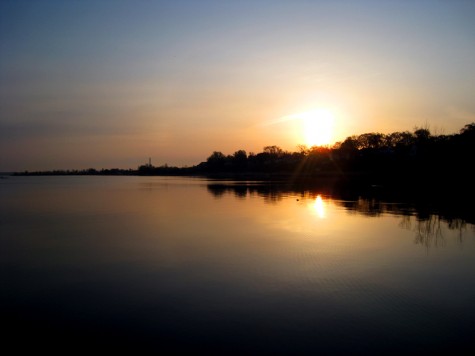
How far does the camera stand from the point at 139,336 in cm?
598

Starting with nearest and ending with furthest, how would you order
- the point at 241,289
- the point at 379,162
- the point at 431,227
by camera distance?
the point at 241,289
the point at 431,227
the point at 379,162

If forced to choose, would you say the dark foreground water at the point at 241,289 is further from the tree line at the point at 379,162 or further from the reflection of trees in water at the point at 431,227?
the tree line at the point at 379,162

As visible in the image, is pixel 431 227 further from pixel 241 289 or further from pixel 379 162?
pixel 379 162

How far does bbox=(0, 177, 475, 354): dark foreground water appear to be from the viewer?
5.89m

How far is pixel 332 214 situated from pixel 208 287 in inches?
551

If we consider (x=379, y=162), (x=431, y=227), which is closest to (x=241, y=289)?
(x=431, y=227)

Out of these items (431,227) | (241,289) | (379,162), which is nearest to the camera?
(241,289)

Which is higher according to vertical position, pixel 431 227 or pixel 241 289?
pixel 241 289

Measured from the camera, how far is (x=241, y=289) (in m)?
8.32

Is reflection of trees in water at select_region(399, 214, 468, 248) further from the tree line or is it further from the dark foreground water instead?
the tree line

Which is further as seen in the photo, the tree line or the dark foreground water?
the tree line

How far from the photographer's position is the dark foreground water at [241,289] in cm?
589

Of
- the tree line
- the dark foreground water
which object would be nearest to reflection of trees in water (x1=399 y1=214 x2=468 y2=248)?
the dark foreground water

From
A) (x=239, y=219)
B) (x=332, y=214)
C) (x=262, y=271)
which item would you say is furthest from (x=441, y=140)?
(x=262, y=271)
